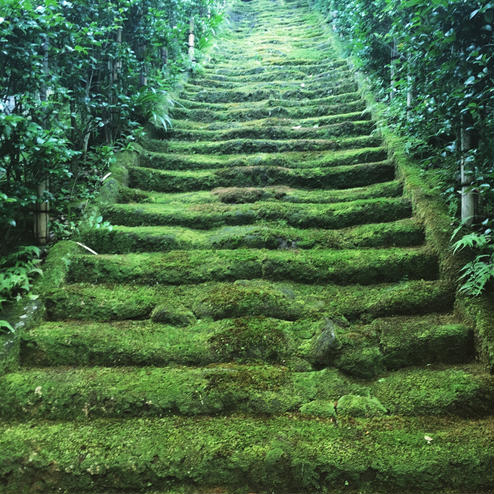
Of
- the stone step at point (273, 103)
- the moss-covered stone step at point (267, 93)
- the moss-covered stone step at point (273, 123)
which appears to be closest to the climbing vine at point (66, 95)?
the moss-covered stone step at point (273, 123)

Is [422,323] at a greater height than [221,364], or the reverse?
[422,323]

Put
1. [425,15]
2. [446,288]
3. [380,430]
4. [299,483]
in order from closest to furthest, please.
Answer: [299,483] → [380,430] → [446,288] → [425,15]

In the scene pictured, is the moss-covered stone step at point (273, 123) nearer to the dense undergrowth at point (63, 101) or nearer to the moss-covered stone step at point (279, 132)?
the moss-covered stone step at point (279, 132)

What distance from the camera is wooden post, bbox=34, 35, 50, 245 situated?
329 centimetres

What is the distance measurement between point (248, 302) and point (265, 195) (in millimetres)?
1736

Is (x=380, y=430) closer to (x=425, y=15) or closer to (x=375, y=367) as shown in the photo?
(x=375, y=367)

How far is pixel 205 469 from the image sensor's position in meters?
1.95

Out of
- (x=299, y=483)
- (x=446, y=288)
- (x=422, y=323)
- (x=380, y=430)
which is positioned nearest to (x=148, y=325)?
(x=299, y=483)

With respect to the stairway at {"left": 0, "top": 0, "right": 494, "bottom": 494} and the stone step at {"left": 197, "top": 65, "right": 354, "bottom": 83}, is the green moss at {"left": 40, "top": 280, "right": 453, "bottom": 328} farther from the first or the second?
the stone step at {"left": 197, "top": 65, "right": 354, "bottom": 83}

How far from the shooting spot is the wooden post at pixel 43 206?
3.29m

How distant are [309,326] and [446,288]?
3.59 ft

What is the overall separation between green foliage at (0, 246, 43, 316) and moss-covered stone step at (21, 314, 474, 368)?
34 cm

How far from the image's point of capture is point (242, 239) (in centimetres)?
367

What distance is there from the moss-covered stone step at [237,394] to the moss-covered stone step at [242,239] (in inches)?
56.5
